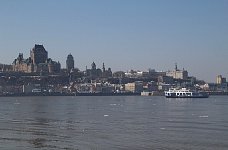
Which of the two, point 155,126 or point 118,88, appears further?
point 118,88

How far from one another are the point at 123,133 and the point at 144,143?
14.8ft

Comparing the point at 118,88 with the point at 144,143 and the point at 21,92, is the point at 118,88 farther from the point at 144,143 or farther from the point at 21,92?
the point at 144,143

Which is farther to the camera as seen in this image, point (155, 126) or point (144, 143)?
point (155, 126)

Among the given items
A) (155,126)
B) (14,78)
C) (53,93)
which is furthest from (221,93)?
(155,126)

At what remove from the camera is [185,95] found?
129250 millimetres

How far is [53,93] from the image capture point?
6998 inches

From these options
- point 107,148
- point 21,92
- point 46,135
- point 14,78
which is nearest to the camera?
point 107,148

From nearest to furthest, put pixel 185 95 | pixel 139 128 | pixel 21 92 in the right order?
pixel 139 128 → pixel 185 95 → pixel 21 92

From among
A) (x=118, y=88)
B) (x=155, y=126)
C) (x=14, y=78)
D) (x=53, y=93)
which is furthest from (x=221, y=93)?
(x=155, y=126)

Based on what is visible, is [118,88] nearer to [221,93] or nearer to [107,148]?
[221,93]

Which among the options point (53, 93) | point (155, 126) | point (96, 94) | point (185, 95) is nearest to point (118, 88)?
point (96, 94)

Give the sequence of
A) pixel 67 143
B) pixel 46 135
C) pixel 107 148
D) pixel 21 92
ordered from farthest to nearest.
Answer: pixel 21 92
pixel 46 135
pixel 67 143
pixel 107 148

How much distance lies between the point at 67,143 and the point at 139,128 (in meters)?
9.06

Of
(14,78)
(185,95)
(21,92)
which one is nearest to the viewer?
(185,95)
